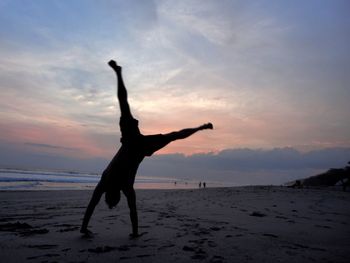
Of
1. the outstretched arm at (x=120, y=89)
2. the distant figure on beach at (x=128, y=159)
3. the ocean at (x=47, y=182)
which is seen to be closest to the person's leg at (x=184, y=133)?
the distant figure on beach at (x=128, y=159)

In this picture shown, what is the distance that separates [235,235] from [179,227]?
1.25m

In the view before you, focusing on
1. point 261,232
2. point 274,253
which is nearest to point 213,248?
point 274,253

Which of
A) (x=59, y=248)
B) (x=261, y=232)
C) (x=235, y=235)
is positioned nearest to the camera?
(x=59, y=248)

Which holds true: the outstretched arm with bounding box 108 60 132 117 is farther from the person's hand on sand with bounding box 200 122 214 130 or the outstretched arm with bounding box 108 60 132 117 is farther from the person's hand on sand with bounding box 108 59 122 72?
the person's hand on sand with bounding box 200 122 214 130

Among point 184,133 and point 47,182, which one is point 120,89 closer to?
point 184,133

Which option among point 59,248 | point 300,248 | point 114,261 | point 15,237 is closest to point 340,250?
point 300,248

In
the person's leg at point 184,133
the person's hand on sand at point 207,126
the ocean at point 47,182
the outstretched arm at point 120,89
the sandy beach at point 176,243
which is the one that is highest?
the outstretched arm at point 120,89

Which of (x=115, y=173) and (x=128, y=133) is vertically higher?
(x=128, y=133)

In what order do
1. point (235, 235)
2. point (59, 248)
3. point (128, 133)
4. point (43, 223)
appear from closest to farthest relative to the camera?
point (59, 248), point (128, 133), point (235, 235), point (43, 223)

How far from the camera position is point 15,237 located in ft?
16.2

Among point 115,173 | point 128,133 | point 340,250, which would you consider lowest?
point 340,250

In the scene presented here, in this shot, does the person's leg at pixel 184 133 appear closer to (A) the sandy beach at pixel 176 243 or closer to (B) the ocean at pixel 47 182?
(A) the sandy beach at pixel 176 243

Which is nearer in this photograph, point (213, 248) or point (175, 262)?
point (175, 262)

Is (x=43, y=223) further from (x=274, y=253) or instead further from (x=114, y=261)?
(x=274, y=253)
